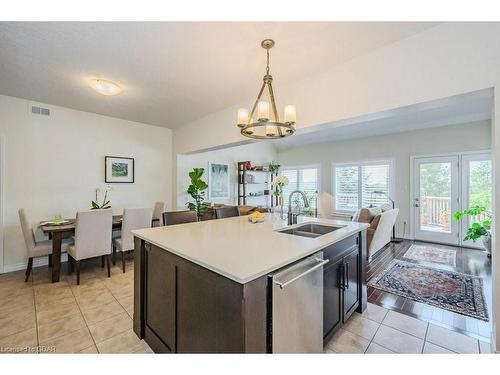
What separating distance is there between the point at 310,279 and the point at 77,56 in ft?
9.76

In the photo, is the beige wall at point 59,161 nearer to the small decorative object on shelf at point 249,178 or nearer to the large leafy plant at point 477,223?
the small decorative object on shelf at point 249,178

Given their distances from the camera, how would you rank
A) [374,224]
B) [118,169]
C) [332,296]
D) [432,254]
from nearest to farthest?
1. [332,296]
2. [374,224]
3. [432,254]
4. [118,169]

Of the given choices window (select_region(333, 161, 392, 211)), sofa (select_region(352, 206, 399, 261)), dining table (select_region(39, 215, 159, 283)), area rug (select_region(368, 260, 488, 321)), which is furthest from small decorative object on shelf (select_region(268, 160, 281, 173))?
dining table (select_region(39, 215, 159, 283))

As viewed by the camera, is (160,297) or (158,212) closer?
(160,297)

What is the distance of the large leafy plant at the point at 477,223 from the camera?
3713 millimetres

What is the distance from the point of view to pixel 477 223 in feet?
12.9

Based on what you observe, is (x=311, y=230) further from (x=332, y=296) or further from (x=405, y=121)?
(x=405, y=121)

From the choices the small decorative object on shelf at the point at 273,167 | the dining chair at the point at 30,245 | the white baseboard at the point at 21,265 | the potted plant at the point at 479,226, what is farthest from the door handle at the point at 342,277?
the small decorative object on shelf at the point at 273,167

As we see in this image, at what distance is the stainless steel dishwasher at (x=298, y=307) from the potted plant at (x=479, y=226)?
399 centimetres

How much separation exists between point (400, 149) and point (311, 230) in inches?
175

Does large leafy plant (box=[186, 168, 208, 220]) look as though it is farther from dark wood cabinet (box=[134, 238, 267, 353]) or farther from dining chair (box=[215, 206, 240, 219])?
dark wood cabinet (box=[134, 238, 267, 353])

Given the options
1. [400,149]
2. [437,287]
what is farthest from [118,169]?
[400,149]

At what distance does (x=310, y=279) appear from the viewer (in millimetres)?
1409
